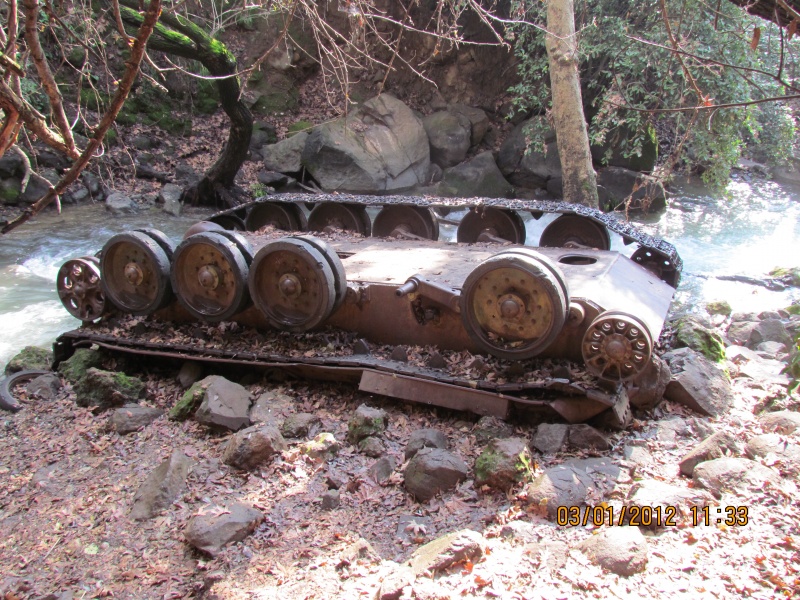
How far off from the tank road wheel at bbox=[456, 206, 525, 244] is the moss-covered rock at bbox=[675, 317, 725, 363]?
1.87m

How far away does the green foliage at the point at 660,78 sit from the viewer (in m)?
10.9

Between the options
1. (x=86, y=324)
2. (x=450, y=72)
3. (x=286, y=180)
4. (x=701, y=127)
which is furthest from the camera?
(x=450, y=72)

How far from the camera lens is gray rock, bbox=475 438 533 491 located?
12.9 ft

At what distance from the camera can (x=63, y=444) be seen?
5172 mm

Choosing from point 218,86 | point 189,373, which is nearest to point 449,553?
point 189,373

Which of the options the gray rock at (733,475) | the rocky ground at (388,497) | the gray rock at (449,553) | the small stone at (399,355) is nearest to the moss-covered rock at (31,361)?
the rocky ground at (388,497)

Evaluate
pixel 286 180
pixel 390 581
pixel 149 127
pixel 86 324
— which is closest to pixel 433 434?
pixel 390 581

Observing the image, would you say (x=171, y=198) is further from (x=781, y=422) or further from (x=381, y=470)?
(x=781, y=422)

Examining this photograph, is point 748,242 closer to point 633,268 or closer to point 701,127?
point 701,127

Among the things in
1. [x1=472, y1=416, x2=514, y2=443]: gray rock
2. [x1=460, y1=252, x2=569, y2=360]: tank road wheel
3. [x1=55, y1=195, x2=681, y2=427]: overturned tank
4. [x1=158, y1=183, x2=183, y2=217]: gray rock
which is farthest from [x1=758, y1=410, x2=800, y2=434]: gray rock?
[x1=158, y1=183, x2=183, y2=217]: gray rock

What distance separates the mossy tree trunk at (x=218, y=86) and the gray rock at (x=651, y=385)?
26.8ft

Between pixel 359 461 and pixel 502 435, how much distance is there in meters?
1.02

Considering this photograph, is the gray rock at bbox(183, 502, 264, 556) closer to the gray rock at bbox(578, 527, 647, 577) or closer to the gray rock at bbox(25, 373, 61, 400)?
the gray rock at bbox(578, 527, 647, 577)

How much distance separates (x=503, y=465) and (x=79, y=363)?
4.32 m
